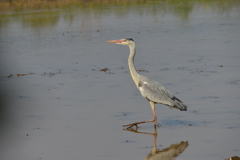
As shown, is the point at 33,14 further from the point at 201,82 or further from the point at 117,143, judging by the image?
the point at 117,143

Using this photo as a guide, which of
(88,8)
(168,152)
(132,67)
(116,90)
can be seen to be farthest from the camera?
(88,8)

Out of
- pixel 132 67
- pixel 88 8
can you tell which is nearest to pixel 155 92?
pixel 132 67

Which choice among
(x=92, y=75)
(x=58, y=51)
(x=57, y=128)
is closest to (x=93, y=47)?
(x=58, y=51)

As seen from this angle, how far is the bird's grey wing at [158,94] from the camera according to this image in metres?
7.40

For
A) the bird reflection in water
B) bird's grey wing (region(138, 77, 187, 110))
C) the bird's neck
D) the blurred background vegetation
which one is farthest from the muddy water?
the blurred background vegetation

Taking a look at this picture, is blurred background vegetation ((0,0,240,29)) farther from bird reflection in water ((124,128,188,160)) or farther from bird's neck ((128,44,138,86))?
bird reflection in water ((124,128,188,160))

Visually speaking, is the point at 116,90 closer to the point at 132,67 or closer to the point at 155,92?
the point at 132,67

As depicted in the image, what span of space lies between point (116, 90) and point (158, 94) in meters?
3.17

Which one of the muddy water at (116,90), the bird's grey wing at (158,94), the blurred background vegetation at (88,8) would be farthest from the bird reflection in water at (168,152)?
the blurred background vegetation at (88,8)

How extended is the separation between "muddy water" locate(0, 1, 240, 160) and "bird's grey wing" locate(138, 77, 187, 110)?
1.33ft

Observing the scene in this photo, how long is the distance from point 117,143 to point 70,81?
557 centimetres

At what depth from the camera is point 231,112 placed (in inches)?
318

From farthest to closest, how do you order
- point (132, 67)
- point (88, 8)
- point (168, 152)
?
point (88, 8) < point (132, 67) < point (168, 152)

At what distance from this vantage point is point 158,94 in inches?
298
